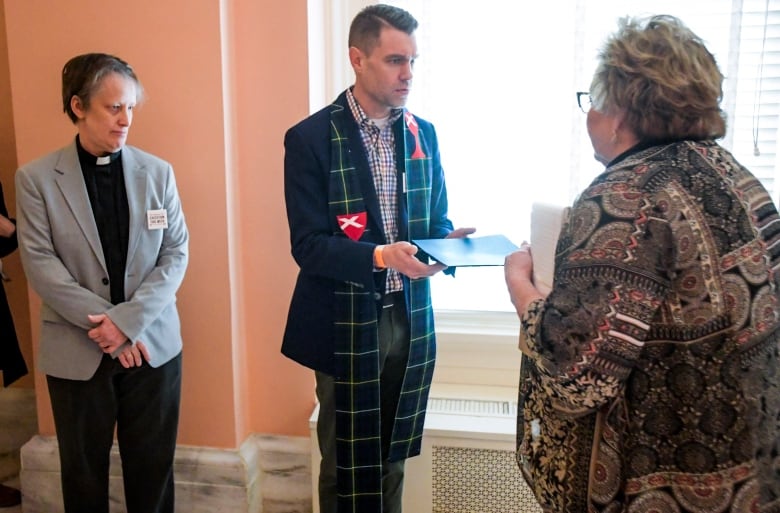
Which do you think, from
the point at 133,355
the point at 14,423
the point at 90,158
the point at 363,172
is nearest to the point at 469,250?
the point at 363,172

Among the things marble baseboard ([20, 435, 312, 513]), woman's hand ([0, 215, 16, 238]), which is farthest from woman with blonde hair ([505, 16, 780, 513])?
woman's hand ([0, 215, 16, 238])

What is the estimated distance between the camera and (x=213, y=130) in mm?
2252

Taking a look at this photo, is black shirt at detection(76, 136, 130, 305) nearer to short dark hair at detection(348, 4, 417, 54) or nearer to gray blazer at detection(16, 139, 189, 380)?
gray blazer at detection(16, 139, 189, 380)

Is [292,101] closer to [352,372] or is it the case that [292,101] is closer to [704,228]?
[352,372]

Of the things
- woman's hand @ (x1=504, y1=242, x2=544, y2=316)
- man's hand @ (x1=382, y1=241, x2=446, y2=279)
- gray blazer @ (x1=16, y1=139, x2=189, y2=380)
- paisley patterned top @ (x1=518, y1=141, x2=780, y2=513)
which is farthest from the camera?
gray blazer @ (x1=16, y1=139, x2=189, y2=380)

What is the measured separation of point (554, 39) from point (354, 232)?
1136mm

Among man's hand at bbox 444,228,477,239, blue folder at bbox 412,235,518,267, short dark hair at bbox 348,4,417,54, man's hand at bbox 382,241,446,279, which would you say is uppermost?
short dark hair at bbox 348,4,417,54

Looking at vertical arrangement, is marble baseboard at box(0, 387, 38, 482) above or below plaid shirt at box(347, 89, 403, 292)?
below

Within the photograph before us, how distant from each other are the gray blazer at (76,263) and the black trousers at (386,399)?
558 mm

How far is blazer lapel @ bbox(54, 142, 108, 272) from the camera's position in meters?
1.90

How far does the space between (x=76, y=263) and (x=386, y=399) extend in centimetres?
99

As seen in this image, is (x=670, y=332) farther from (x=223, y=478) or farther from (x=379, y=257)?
(x=223, y=478)

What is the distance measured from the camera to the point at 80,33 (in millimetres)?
2270

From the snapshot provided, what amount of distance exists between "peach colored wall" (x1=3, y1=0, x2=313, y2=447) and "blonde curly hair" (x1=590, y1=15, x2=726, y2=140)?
1.34 metres
